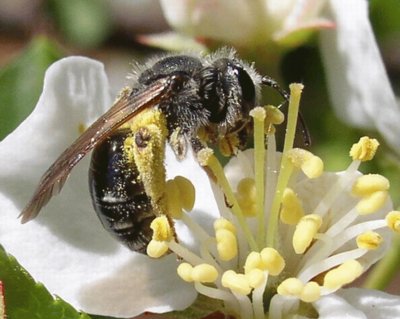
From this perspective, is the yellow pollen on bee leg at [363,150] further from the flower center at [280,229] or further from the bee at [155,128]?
the bee at [155,128]

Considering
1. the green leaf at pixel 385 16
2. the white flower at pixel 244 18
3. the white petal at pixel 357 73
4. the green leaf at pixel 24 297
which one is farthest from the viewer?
the green leaf at pixel 385 16

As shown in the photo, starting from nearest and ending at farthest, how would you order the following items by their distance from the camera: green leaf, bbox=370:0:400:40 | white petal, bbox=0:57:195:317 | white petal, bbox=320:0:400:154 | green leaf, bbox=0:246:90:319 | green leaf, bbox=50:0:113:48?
green leaf, bbox=0:246:90:319 < white petal, bbox=0:57:195:317 < white petal, bbox=320:0:400:154 < green leaf, bbox=370:0:400:40 < green leaf, bbox=50:0:113:48

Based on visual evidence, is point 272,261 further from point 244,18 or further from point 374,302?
point 244,18

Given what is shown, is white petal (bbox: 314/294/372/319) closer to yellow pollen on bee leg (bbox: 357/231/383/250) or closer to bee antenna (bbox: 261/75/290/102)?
yellow pollen on bee leg (bbox: 357/231/383/250)

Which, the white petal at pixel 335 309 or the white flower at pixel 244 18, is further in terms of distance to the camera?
the white flower at pixel 244 18

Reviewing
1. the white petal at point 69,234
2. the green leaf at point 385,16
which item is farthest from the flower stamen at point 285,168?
the green leaf at point 385,16

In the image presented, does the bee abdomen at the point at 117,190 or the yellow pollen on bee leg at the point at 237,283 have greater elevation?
the bee abdomen at the point at 117,190

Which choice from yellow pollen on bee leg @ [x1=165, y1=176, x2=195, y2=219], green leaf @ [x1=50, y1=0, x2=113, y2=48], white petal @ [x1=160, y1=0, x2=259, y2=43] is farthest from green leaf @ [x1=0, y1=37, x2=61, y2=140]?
green leaf @ [x1=50, y1=0, x2=113, y2=48]
